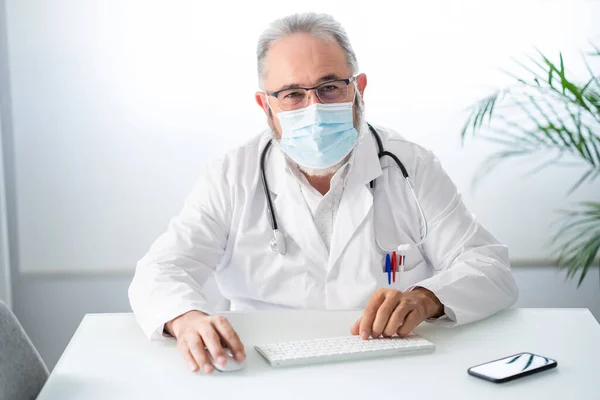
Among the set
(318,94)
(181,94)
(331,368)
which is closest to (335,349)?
(331,368)

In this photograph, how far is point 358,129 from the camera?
6.29ft

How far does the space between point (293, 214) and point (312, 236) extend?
8cm

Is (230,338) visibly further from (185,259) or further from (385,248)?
(385,248)

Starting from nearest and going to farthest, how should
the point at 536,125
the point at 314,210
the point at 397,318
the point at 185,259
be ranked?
the point at 397,318 < the point at 185,259 < the point at 314,210 < the point at 536,125

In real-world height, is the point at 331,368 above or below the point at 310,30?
below

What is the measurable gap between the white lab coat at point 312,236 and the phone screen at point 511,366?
450 mm

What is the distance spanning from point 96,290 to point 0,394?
1959mm

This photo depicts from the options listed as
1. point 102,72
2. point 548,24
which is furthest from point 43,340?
point 548,24

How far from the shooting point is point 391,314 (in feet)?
4.64

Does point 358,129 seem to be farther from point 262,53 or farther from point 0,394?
point 0,394

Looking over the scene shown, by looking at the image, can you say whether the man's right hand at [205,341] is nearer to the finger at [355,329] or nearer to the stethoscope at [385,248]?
the finger at [355,329]

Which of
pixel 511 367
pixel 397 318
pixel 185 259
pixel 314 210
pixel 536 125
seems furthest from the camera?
pixel 536 125

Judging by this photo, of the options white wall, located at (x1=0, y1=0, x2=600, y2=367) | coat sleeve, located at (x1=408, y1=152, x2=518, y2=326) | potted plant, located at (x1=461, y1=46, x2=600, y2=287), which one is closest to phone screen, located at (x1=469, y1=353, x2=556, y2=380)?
coat sleeve, located at (x1=408, y1=152, x2=518, y2=326)

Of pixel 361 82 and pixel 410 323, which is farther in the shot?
pixel 361 82
